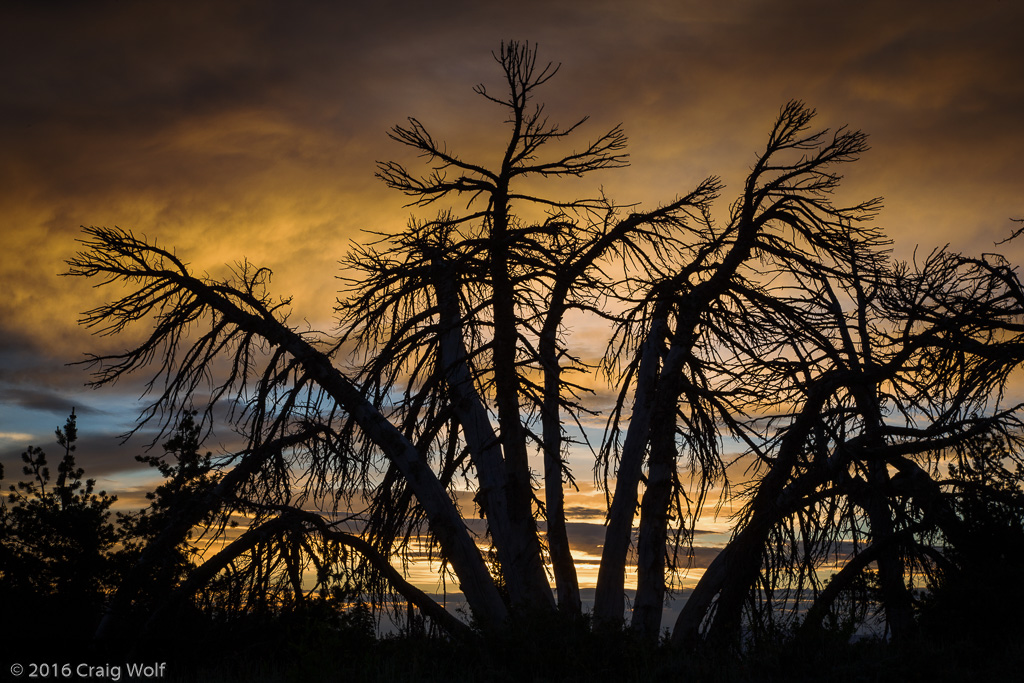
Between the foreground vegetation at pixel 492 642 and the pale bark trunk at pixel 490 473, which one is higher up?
the pale bark trunk at pixel 490 473

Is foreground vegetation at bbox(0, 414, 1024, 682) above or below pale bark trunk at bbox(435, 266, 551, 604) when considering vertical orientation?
below

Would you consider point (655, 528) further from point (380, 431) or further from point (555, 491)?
point (380, 431)

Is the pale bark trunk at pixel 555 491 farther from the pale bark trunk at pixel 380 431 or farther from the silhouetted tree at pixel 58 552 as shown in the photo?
the silhouetted tree at pixel 58 552

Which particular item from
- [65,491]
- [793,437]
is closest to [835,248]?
[793,437]

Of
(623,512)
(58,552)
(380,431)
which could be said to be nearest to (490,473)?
(380,431)

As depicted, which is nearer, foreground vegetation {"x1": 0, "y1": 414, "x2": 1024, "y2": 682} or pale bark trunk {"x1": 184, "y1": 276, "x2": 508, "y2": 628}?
foreground vegetation {"x1": 0, "y1": 414, "x2": 1024, "y2": 682}

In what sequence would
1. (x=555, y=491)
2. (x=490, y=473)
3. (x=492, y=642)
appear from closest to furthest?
(x=492, y=642) < (x=490, y=473) < (x=555, y=491)

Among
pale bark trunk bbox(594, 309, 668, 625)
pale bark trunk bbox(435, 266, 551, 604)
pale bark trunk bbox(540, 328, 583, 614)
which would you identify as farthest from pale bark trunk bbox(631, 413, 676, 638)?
pale bark trunk bbox(435, 266, 551, 604)

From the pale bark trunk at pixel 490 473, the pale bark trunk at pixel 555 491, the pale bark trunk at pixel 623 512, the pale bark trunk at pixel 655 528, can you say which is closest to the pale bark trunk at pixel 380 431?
the pale bark trunk at pixel 490 473

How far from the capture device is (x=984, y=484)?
483 inches

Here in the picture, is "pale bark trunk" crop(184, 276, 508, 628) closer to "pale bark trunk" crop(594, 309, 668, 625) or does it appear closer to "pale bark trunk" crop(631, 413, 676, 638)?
"pale bark trunk" crop(594, 309, 668, 625)

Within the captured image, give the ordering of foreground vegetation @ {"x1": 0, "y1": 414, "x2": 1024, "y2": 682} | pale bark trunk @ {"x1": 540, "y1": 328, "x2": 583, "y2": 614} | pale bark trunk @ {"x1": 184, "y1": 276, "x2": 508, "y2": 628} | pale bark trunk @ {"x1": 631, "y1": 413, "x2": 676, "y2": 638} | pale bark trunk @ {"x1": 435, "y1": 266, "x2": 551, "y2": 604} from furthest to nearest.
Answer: pale bark trunk @ {"x1": 540, "y1": 328, "x2": 583, "y2": 614} < pale bark trunk @ {"x1": 631, "y1": 413, "x2": 676, "y2": 638} < pale bark trunk @ {"x1": 435, "y1": 266, "x2": 551, "y2": 604} < pale bark trunk @ {"x1": 184, "y1": 276, "x2": 508, "y2": 628} < foreground vegetation @ {"x1": 0, "y1": 414, "x2": 1024, "y2": 682}

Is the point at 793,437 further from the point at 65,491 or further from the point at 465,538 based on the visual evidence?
the point at 65,491

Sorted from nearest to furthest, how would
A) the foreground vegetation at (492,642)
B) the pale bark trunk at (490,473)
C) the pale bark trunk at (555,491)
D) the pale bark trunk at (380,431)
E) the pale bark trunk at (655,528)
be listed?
the foreground vegetation at (492,642) → the pale bark trunk at (380,431) → the pale bark trunk at (490,473) → the pale bark trunk at (655,528) → the pale bark trunk at (555,491)
